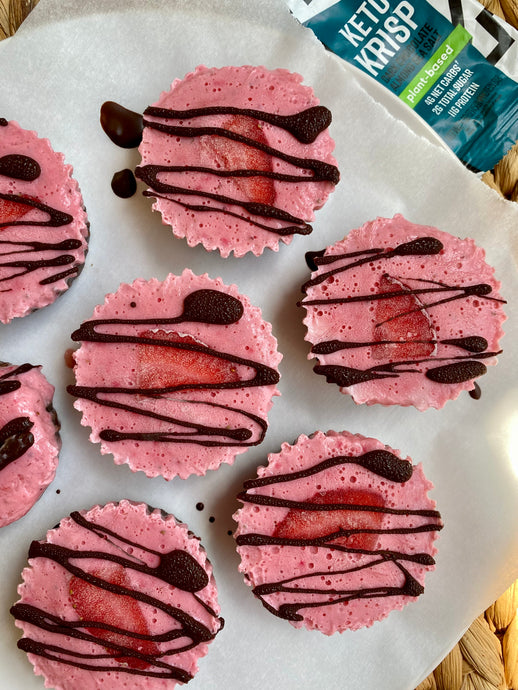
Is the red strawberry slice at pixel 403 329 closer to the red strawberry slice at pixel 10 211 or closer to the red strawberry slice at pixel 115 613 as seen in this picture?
the red strawberry slice at pixel 115 613

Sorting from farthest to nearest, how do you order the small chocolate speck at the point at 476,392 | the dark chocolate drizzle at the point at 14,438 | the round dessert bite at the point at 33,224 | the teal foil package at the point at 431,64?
the teal foil package at the point at 431,64
the small chocolate speck at the point at 476,392
the round dessert bite at the point at 33,224
the dark chocolate drizzle at the point at 14,438

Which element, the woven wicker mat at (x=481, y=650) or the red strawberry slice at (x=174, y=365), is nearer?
the red strawberry slice at (x=174, y=365)

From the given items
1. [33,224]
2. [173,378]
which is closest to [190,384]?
[173,378]

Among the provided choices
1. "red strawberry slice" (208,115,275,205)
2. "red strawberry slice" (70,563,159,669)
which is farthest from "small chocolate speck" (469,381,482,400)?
"red strawberry slice" (70,563,159,669)

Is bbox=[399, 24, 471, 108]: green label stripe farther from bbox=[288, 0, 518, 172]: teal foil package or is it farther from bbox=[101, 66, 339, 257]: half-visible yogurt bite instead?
bbox=[101, 66, 339, 257]: half-visible yogurt bite

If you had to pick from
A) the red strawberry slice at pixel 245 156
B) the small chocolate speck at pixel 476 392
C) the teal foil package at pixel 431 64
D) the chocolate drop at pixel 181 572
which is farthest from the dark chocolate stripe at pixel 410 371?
the teal foil package at pixel 431 64

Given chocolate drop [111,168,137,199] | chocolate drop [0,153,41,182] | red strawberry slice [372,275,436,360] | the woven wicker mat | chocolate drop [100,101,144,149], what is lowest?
the woven wicker mat

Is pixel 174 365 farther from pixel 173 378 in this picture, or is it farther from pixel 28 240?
pixel 28 240

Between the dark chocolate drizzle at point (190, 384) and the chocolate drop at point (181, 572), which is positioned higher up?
the dark chocolate drizzle at point (190, 384)
